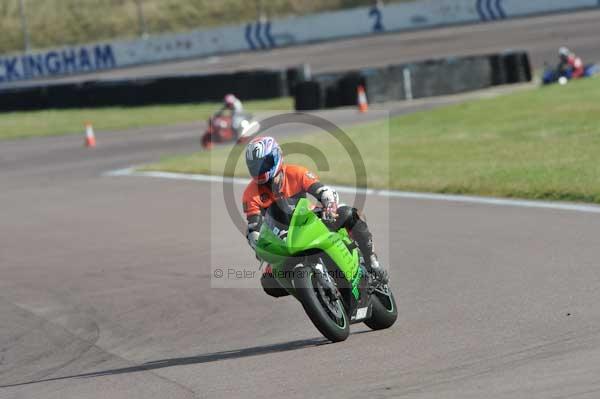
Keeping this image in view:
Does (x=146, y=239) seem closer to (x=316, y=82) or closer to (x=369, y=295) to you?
(x=369, y=295)

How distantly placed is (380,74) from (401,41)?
17491 millimetres

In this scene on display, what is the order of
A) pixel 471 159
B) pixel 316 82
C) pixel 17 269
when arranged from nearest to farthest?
pixel 17 269 → pixel 471 159 → pixel 316 82

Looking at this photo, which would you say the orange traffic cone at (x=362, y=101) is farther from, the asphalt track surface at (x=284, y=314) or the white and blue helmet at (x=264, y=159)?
the white and blue helmet at (x=264, y=159)

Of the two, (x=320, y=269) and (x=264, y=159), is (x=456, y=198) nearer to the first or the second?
(x=320, y=269)

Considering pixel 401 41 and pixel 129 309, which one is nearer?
pixel 129 309

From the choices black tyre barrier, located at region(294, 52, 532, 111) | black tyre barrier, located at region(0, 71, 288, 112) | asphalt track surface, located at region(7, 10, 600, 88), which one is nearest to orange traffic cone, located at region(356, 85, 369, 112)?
black tyre barrier, located at region(294, 52, 532, 111)

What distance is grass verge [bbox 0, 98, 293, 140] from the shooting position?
35000mm

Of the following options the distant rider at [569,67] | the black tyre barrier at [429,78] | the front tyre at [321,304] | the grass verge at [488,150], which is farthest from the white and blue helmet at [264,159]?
the black tyre barrier at [429,78]

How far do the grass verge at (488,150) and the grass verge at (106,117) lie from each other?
9413 millimetres

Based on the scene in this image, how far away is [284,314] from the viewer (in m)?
9.14

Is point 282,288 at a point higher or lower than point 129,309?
higher

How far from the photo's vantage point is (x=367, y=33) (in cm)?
5372

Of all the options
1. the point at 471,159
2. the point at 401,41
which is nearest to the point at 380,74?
the point at 471,159

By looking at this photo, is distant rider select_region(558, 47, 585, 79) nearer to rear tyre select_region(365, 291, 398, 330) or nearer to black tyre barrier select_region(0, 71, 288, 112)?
black tyre barrier select_region(0, 71, 288, 112)
